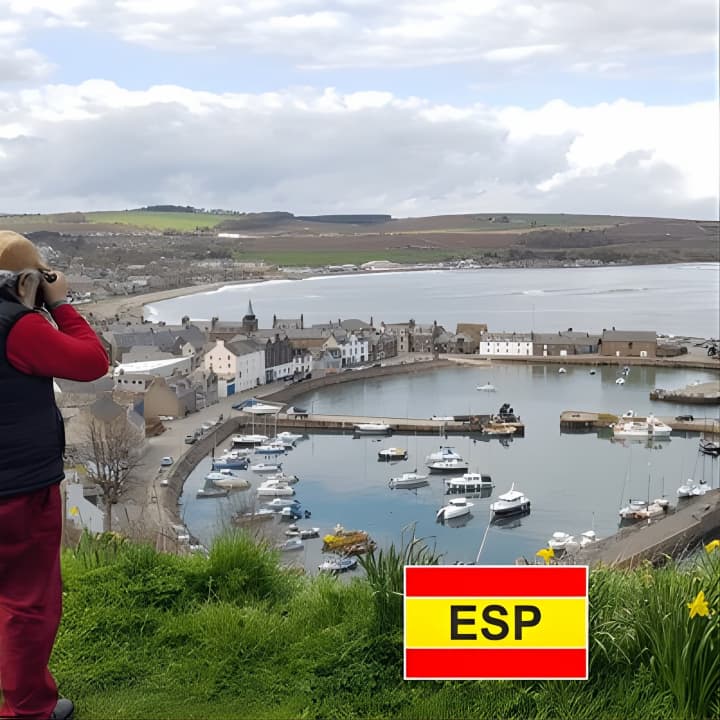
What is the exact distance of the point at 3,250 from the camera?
1.06 metres

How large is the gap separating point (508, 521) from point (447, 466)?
7.35 ft

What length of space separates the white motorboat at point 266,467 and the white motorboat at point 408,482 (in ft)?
4.47

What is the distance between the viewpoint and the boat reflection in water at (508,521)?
8.15 meters

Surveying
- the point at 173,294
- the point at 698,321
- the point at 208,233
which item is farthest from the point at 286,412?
the point at 208,233

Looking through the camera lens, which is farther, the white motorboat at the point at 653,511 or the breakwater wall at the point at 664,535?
the white motorboat at the point at 653,511

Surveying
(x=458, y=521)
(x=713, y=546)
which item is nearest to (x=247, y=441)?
(x=458, y=521)

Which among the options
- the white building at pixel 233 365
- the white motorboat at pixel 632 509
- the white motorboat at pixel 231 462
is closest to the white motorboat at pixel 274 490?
the white motorboat at pixel 231 462

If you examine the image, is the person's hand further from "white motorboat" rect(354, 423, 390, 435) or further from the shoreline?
the shoreline

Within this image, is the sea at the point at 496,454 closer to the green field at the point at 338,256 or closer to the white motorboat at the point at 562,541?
the white motorboat at the point at 562,541

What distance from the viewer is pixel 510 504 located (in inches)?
334

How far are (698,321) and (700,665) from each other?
29860mm

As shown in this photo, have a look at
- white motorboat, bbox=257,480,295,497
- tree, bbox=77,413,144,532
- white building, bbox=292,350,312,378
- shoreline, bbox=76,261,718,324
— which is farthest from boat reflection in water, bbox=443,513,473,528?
shoreline, bbox=76,261,718,324

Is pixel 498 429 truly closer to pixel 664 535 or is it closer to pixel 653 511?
pixel 653 511

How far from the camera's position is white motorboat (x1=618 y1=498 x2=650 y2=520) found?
8.44 m
